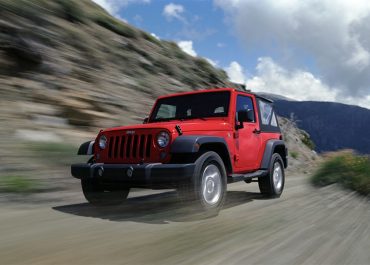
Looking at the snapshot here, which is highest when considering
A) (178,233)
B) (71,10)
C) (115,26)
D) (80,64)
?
(115,26)

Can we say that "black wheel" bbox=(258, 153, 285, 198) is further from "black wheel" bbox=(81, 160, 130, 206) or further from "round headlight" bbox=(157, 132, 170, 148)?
"round headlight" bbox=(157, 132, 170, 148)

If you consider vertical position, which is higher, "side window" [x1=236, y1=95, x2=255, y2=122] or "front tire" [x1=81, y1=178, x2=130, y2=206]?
"side window" [x1=236, y1=95, x2=255, y2=122]

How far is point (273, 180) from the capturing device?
25.6 ft

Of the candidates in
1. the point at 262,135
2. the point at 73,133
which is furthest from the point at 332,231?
the point at 73,133

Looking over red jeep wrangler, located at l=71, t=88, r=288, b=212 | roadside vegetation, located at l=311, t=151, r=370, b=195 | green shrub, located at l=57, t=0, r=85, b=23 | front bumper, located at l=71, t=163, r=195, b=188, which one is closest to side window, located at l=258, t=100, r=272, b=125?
red jeep wrangler, located at l=71, t=88, r=288, b=212

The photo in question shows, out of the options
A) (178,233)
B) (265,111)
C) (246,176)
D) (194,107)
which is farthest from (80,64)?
(178,233)

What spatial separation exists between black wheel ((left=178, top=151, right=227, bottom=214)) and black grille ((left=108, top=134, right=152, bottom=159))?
651 millimetres

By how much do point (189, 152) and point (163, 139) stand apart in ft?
1.32

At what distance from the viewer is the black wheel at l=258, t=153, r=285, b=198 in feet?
25.1

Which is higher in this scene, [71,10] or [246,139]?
[71,10]

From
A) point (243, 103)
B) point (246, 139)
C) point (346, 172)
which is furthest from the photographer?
point (346, 172)

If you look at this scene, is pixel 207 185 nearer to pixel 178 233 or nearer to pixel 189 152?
pixel 189 152

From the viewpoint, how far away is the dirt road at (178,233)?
3.73 meters

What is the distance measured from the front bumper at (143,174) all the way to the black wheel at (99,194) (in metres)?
0.38
